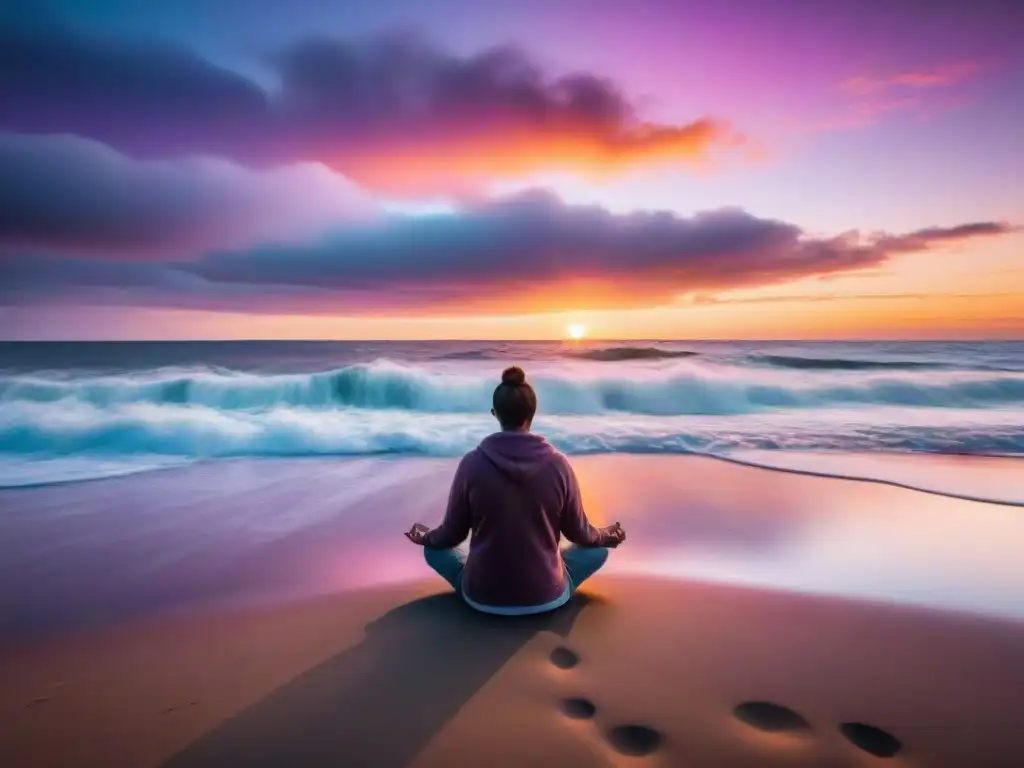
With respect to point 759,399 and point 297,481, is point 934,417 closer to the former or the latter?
point 759,399

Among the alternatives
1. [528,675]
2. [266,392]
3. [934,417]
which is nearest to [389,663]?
[528,675]

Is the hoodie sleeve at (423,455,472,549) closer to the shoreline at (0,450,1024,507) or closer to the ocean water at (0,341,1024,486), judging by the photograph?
the shoreline at (0,450,1024,507)

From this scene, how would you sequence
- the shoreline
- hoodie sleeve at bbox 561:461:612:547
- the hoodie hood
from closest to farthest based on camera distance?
the hoodie hood < hoodie sleeve at bbox 561:461:612:547 < the shoreline

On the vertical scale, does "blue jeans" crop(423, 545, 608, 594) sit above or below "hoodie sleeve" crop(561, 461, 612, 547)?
below

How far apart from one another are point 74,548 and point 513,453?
3.95 metres

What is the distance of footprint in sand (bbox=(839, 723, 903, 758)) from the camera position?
2129 mm

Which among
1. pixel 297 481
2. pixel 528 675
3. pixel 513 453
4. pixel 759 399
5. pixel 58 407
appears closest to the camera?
pixel 528 675

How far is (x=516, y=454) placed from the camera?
2852 mm

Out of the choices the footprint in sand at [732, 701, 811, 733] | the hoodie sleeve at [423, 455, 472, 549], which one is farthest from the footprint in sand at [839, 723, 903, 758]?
the hoodie sleeve at [423, 455, 472, 549]

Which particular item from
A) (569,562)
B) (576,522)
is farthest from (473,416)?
(576,522)

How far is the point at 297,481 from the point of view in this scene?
7062mm

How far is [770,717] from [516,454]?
148cm

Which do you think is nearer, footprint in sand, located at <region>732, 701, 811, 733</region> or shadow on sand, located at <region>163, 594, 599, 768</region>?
shadow on sand, located at <region>163, 594, 599, 768</region>

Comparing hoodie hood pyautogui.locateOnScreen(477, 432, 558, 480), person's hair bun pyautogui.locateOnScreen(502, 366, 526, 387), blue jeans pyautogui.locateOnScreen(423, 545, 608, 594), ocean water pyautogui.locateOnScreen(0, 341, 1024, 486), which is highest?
person's hair bun pyautogui.locateOnScreen(502, 366, 526, 387)
